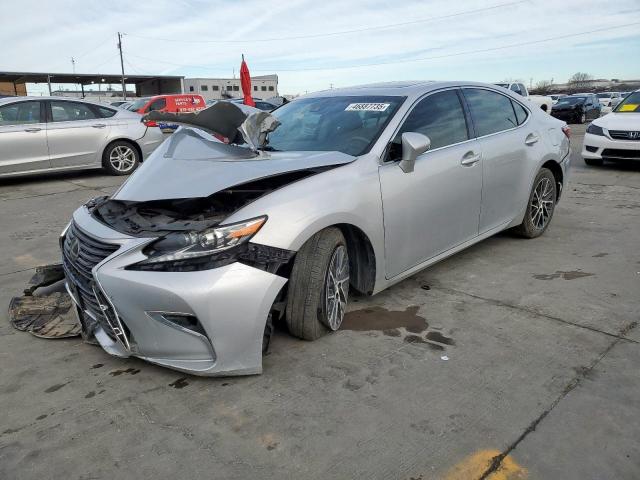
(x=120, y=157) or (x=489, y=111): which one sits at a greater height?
(x=489, y=111)

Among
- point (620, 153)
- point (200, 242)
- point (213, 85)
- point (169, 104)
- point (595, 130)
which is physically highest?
point (213, 85)

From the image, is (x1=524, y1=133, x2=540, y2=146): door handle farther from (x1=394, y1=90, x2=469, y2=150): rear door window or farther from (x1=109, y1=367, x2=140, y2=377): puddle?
(x1=109, y1=367, x2=140, y2=377): puddle

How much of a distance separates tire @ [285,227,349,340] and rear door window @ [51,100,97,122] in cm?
763

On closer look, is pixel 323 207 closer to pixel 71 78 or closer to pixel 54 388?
pixel 54 388

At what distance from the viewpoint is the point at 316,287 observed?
116 inches

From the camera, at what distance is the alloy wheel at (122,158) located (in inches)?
381

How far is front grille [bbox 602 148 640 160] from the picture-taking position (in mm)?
9291

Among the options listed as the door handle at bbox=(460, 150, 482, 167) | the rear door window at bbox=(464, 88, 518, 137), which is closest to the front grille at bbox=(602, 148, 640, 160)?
the rear door window at bbox=(464, 88, 518, 137)

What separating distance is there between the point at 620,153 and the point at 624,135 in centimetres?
34

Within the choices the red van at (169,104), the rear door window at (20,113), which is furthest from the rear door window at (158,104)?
the rear door window at (20,113)

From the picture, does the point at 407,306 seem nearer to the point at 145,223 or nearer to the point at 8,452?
the point at 145,223

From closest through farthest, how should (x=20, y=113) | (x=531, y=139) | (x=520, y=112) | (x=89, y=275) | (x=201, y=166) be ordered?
(x=89, y=275) < (x=201, y=166) < (x=531, y=139) < (x=520, y=112) < (x=20, y=113)

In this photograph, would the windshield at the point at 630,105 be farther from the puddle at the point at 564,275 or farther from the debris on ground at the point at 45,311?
the debris on ground at the point at 45,311

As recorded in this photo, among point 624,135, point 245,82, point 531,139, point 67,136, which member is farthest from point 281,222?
point 624,135
